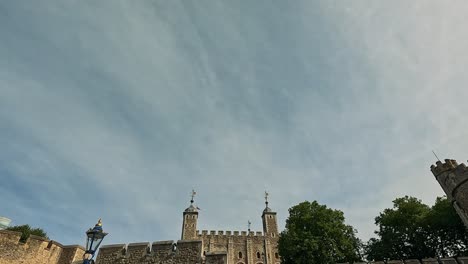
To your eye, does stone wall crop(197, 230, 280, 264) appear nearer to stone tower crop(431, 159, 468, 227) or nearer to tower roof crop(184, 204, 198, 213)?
tower roof crop(184, 204, 198, 213)

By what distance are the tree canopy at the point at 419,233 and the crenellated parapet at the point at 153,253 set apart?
22343 millimetres

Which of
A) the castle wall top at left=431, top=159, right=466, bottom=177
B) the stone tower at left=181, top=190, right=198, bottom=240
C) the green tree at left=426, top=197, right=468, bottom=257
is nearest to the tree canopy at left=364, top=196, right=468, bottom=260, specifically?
the green tree at left=426, top=197, right=468, bottom=257

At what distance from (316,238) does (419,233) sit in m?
9.37

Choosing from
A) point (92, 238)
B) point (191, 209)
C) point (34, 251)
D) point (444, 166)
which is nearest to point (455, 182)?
point (444, 166)

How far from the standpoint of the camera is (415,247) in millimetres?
23141

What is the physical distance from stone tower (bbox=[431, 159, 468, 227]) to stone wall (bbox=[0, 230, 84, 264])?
21634mm

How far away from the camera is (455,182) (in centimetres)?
1703

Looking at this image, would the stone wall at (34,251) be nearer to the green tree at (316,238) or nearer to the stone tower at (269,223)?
the green tree at (316,238)

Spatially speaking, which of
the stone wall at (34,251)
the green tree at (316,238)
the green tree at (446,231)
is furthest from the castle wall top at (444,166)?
the stone wall at (34,251)

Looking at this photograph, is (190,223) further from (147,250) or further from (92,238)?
(92,238)

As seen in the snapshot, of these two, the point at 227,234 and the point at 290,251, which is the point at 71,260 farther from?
the point at 227,234

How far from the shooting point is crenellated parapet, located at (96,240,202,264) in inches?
319

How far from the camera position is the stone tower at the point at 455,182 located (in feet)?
53.5

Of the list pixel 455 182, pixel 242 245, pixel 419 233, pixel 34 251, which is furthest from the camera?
pixel 242 245
